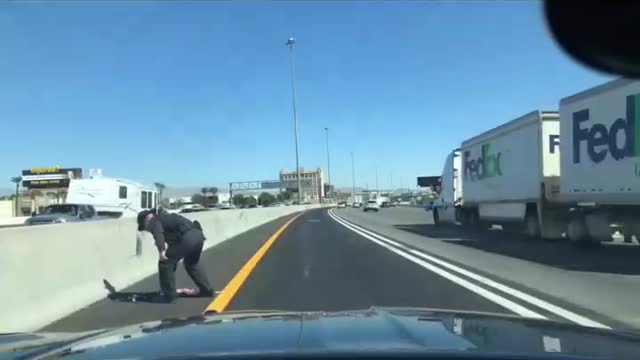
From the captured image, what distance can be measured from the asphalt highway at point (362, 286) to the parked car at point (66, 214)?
41.2ft

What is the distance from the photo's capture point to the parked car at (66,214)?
1280 inches

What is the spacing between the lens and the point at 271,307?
11008mm

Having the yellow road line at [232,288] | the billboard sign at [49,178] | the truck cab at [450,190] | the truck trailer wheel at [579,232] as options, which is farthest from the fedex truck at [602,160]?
the billboard sign at [49,178]

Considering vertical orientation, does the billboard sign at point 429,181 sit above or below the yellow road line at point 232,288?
above

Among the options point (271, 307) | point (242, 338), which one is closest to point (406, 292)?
point (271, 307)

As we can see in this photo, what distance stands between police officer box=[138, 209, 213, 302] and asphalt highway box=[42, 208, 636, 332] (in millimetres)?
402

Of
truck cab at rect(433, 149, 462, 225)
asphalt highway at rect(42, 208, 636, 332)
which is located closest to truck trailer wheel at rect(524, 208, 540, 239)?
asphalt highway at rect(42, 208, 636, 332)

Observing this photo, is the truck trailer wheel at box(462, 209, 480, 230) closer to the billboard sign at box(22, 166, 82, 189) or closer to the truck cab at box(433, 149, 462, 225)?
the truck cab at box(433, 149, 462, 225)

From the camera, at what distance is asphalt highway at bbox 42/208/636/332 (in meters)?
10.6

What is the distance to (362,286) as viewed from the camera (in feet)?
44.3

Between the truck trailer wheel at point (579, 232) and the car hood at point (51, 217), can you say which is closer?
the truck trailer wheel at point (579, 232)

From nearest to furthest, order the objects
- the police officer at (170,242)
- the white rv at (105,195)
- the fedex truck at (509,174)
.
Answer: the police officer at (170,242) < the fedex truck at (509,174) < the white rv at (105,195)

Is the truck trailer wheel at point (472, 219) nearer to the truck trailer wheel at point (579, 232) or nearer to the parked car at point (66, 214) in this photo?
the truck trailer wheel at point (579, 232)

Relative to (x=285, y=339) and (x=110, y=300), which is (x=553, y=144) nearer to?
(x=110, y=300)
